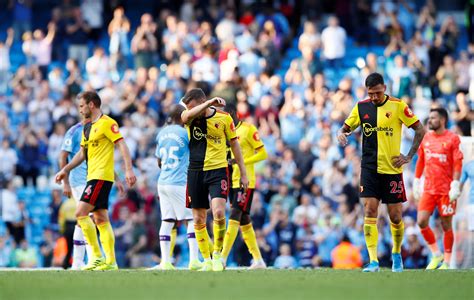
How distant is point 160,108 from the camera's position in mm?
→ 28469

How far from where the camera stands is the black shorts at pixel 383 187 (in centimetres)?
1641

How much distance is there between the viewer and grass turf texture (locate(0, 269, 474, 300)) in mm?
12461

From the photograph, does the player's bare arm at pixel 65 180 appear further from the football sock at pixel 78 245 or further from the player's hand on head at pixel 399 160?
the player's hand on head at pixel 399 160

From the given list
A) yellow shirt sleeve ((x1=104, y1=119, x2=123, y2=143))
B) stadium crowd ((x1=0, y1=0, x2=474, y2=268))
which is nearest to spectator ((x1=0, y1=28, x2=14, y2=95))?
stadium crowd ((x1=0, y1=0, x2=474, y2=268))

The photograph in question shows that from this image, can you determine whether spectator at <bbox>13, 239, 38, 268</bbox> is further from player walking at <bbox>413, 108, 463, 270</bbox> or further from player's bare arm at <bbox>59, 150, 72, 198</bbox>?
player walking at <bbox>413, 108, 463, 270</bbox>

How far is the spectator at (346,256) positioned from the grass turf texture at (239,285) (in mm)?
6447

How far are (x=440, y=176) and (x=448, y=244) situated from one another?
103cm

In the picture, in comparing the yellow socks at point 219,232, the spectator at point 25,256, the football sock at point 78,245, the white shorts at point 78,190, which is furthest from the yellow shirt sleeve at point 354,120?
the spectator at point 25,256

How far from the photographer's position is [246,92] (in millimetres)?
28281

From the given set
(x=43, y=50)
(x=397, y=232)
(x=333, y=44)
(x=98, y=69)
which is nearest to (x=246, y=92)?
(x=333, y=44)

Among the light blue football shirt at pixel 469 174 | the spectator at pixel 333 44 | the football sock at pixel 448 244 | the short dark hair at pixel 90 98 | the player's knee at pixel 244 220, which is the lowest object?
the football sock at pixel 448 244

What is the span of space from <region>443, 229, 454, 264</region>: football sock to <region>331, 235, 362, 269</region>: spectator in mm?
4413

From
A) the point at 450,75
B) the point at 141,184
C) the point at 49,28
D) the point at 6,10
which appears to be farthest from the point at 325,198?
the point at 6,10

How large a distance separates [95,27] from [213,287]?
21203mm
